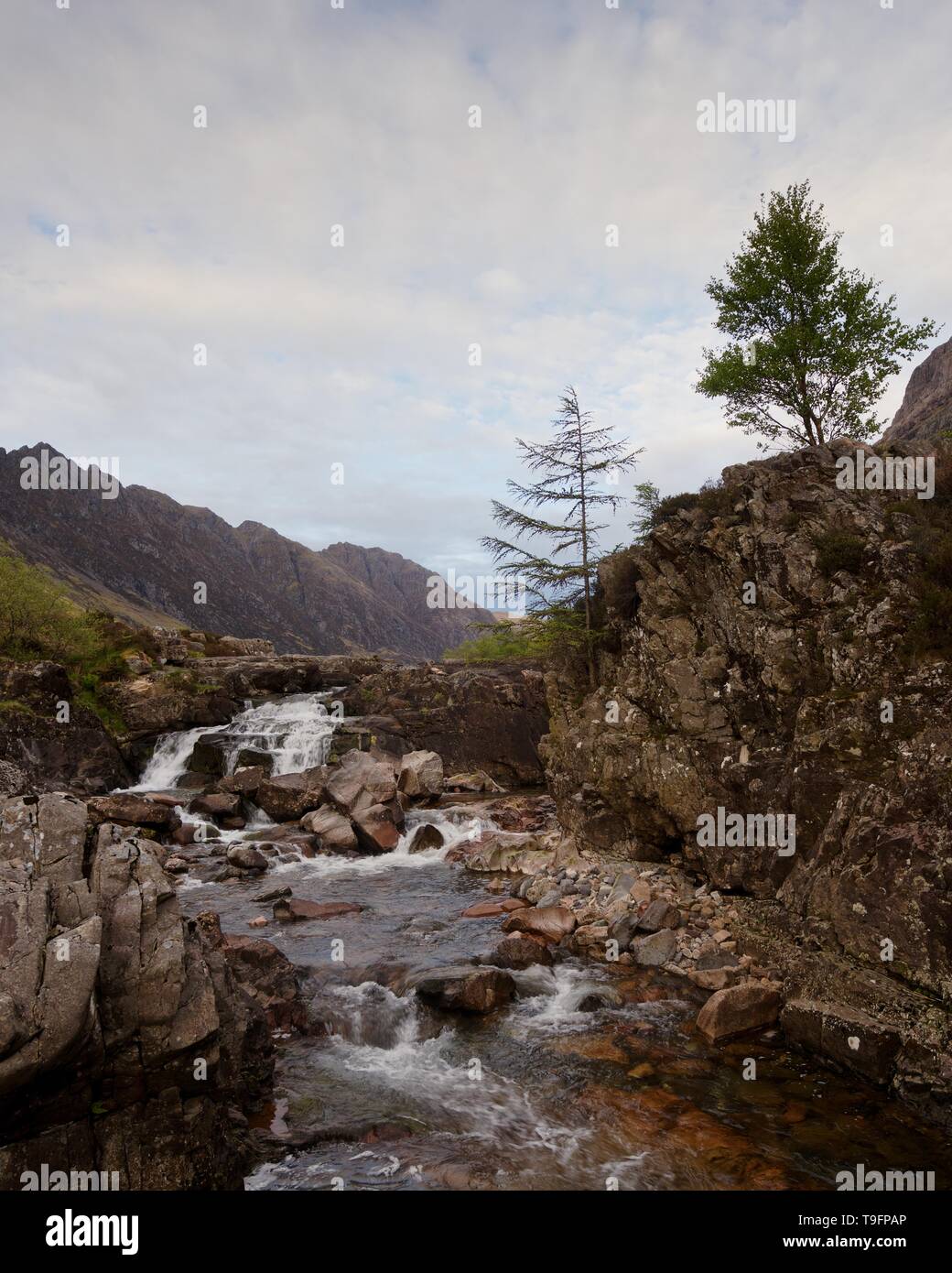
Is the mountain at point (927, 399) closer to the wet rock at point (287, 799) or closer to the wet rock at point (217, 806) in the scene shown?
the wet rock at point (287, 799)

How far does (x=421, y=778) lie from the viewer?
34.2 meters

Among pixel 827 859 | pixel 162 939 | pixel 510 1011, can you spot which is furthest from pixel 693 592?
pixel 162 939

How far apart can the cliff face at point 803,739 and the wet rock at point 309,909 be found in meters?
8.06

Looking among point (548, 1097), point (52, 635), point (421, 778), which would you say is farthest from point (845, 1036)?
point (52, 635)

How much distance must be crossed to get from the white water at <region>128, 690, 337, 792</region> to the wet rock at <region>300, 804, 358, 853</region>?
720 cm

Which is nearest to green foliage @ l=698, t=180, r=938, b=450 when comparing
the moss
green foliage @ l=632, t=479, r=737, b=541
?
green foliage @ l=632, t=479, r=737, b=541

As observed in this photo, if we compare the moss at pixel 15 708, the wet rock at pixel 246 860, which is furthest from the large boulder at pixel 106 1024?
the moss at pixel 15 708

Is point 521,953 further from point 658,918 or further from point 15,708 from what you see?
point 15,708

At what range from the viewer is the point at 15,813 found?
1016cm

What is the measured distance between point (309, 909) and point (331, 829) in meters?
7.99

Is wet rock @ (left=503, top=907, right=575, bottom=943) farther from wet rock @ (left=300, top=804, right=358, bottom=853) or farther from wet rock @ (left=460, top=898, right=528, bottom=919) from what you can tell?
wet rock @ (left=300, top=804, right=358, bottom=853)

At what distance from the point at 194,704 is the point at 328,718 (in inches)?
333

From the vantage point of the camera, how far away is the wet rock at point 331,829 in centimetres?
2723

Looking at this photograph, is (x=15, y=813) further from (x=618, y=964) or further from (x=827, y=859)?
(x=827, y=859)
